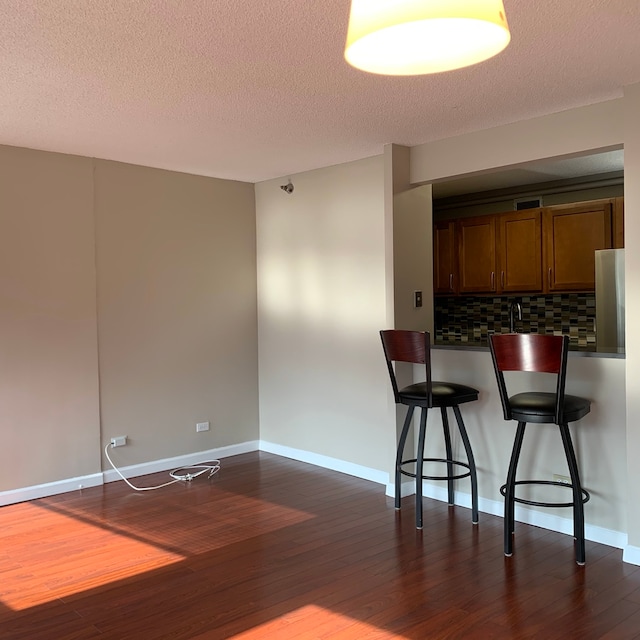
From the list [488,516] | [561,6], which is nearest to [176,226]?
[488,516]

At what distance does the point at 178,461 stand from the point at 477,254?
333 cm

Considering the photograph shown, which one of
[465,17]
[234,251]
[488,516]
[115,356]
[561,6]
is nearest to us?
[465,17]

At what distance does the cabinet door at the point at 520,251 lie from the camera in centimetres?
564

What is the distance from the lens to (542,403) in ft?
10.7

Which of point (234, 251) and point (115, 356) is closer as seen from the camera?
point (115, 356)

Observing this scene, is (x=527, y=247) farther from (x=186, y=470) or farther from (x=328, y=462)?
(x=186, y=470)

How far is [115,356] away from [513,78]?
330 centimetres

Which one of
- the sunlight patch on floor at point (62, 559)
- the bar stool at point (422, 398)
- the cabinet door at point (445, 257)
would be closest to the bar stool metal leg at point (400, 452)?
the bar stool at point (422, 398)

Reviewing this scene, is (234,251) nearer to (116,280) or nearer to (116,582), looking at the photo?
(116,280)

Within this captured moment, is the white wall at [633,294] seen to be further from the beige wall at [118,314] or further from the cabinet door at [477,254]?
the beige wall at [118,314]

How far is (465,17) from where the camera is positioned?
3.83ft

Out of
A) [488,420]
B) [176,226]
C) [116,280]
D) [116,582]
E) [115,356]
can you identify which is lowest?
[116,582]

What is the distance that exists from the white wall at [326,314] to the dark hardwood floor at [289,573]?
2.34 ft

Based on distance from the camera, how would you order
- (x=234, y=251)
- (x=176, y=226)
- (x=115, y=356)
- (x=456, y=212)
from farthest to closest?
(x=456, y=212) → (x=234, y=251) → (x=176, y=226) → (x=115, y=356)
